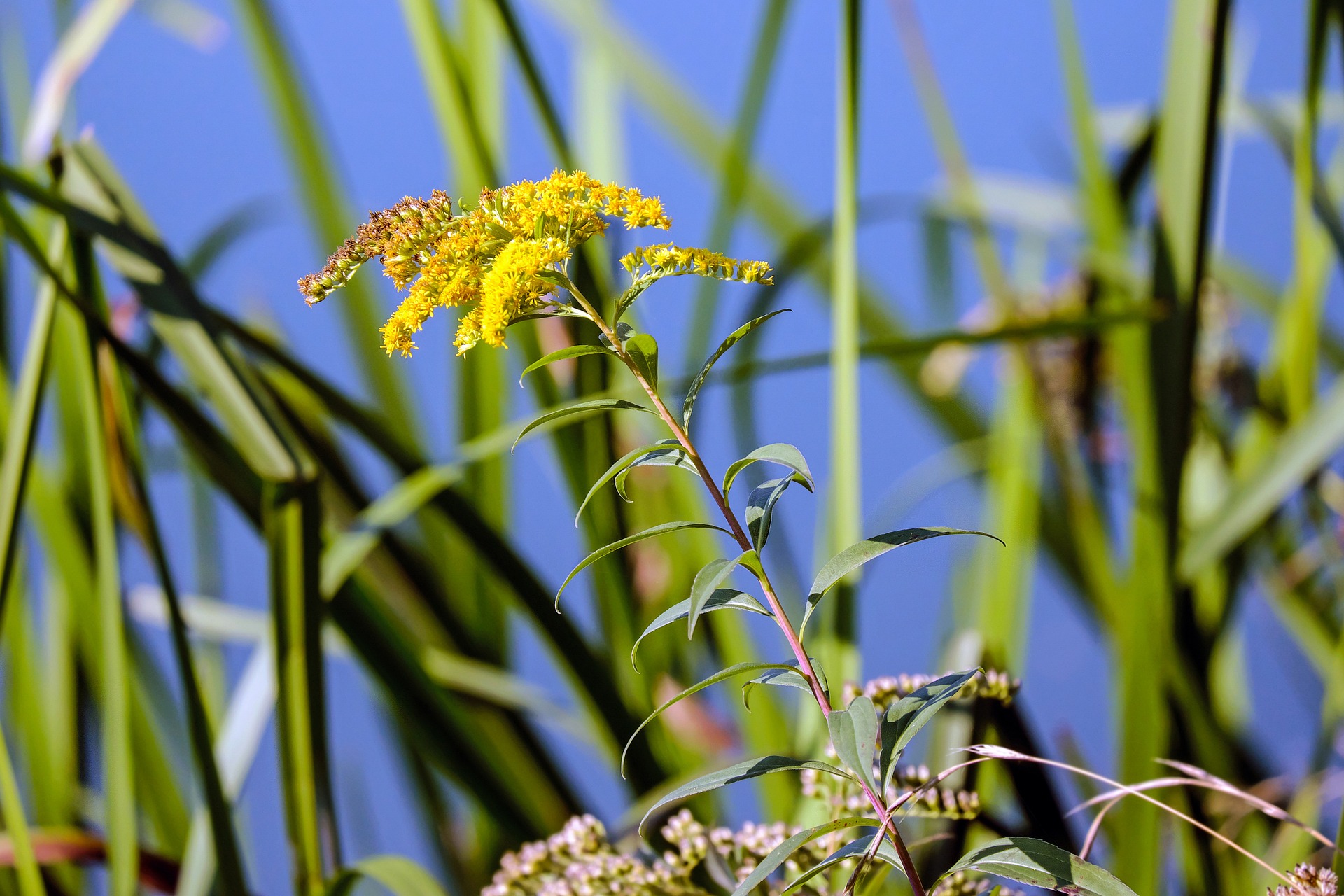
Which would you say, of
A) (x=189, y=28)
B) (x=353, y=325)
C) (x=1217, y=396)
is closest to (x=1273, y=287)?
(x=1217, y=396)

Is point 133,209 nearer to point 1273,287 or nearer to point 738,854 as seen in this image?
point 738,854

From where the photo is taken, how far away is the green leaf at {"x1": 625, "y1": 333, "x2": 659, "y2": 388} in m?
0.14

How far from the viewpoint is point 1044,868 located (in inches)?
5.0

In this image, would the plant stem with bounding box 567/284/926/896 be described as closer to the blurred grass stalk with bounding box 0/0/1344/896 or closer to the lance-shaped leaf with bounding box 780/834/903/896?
the lance-shaped leaf with bounding box 780/834/903/896

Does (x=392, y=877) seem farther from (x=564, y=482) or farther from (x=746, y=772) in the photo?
(x=564, y=482)

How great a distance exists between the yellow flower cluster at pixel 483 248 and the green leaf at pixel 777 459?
4 centimetres

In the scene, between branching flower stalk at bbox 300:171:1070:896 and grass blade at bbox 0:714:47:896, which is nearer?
branching flower stalk at bbox 300:171:1070:896

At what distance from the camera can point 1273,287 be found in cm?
78

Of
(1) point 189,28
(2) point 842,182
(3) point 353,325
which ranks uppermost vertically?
(1) point 189,28

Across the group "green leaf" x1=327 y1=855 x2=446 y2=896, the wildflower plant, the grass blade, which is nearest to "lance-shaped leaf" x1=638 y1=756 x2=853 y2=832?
the wildflower plant

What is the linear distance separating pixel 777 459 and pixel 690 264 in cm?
4

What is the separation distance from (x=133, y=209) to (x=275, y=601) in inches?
7.3

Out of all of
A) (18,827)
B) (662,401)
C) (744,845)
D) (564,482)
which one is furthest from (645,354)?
(564,482)

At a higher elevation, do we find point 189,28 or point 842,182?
point 189,28
